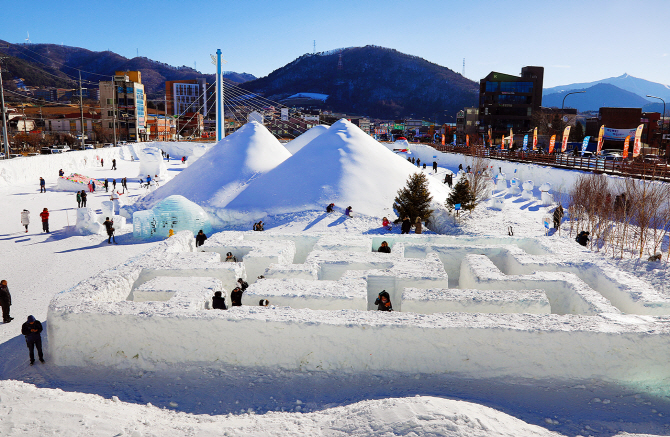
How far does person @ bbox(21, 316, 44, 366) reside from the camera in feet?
27.2

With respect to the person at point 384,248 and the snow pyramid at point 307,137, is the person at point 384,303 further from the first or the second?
the snow pyramid at point 307,137

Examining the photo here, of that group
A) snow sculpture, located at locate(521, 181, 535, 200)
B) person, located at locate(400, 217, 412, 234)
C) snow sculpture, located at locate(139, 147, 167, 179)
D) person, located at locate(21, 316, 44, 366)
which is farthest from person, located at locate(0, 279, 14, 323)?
snow sculpture, located at locate(139, 147, 167, 179)

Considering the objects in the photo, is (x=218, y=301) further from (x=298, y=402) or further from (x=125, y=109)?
(x=125, y=109)

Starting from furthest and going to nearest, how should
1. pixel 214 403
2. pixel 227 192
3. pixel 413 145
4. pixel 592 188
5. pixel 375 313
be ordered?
pixel 413 145
pixel 227 192
pixel 592 188
pixel 375 313
pixel 214 403

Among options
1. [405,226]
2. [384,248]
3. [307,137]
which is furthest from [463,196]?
[307,137]

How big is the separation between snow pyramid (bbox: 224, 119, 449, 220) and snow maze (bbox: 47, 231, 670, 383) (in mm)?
11490

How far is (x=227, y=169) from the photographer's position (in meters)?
26.1

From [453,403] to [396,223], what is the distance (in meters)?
14.7

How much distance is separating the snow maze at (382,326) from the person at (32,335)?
0.24 m

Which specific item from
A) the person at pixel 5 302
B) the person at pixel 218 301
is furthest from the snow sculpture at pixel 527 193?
the person at pixel 5 302

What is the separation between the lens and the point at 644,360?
295 inches

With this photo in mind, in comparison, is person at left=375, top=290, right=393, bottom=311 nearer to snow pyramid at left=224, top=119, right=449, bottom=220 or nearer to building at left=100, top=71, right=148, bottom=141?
snow pyramid at left=224, top=119, right=449, bottom=220

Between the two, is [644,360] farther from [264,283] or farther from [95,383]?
[95,383]

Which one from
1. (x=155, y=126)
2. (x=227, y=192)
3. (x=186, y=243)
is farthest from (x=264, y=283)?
(x=155, y=126)
